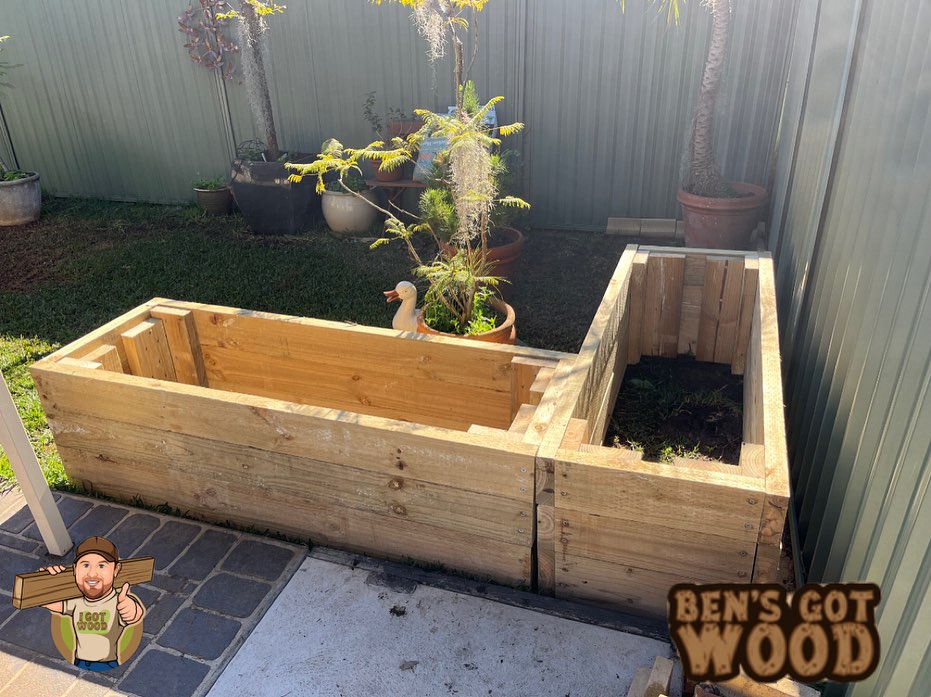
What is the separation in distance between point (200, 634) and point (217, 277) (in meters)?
4.23

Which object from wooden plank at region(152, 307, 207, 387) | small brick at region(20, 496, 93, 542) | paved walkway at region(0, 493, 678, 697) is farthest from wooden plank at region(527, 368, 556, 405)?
small brick at region(20, 496, 93, 542)

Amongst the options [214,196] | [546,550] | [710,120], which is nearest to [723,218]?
[710,120]

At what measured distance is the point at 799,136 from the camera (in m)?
4.30

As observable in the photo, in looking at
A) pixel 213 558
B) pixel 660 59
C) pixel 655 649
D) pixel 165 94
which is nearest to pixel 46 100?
pixel 165 94

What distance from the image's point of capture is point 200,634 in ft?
7.60

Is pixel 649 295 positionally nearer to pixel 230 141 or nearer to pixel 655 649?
pixel 655 649

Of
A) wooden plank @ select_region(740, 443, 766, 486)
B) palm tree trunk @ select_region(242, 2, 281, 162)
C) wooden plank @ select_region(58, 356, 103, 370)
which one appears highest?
palm tree trunk @ select_region(242, 2, 281, 162)

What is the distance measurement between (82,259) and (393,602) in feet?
18.9

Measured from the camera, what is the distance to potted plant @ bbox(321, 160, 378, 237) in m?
6.98

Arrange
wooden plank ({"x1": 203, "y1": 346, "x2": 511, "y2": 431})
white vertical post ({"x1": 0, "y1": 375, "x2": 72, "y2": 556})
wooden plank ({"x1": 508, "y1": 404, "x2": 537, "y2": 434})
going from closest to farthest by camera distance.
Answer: wooden plank ({"x1": 508, "y1": 404, "x2": 537, "y2": 434})
white vertical post ({"x1": 0, "y1": 375, "x2": 72, "y2": 556})
wooden plank ({"x1": 203, "y1": 346, "x2": 511, "y2": 431})

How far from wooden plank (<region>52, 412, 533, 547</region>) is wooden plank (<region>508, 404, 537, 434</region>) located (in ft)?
0.80

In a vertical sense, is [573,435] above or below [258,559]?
above

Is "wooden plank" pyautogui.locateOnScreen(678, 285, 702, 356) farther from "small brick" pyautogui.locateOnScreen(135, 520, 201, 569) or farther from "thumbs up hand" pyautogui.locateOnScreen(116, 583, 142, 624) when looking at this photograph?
"thumbs up hand" pyautogui.locateOnScreen(116, 583, 142, 624)

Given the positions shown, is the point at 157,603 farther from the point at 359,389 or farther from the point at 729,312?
the point at 729,312
